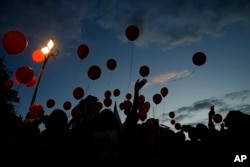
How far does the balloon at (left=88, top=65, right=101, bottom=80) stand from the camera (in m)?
6.10

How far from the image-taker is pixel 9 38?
4629 mm

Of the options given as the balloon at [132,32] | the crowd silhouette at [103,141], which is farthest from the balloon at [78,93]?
the crowd silhouette at [103,141]

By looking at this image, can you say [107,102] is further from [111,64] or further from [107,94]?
[111,64]

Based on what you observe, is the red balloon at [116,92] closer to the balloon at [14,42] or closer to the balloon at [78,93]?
the balloon at [78,93]

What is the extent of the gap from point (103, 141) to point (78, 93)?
467cm

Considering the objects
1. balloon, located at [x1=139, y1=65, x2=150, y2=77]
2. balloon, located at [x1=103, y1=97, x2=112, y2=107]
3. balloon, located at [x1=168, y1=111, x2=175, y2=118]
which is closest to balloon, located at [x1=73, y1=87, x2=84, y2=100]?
balloon, located at [x1=103, y1=97, x2=112, y2=107]

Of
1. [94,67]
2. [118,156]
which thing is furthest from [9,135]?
[94,67]

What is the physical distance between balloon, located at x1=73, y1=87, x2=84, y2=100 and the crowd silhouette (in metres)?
3.11

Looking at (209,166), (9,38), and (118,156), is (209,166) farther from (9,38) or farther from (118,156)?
(9,38)

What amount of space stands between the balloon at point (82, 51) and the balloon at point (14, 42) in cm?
158

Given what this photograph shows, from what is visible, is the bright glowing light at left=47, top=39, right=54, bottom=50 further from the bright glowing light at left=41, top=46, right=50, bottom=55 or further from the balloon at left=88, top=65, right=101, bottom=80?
the balloon at left=88, top=65, right=101, bottom=80

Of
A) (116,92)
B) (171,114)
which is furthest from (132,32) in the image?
(171,114)

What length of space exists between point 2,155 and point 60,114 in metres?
1.01

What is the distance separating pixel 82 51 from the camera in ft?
19.8
